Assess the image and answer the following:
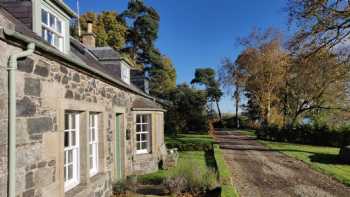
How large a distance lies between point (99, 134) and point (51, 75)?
3553mm

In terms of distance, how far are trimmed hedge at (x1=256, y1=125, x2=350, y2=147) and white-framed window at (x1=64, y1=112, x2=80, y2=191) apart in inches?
917

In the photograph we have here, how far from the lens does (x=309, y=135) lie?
26406mm

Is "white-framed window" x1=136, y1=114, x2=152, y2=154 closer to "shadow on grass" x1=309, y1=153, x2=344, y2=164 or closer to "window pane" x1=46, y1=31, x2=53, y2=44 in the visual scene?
"window pane" x1=46, y1=31, x2=53, y2=44

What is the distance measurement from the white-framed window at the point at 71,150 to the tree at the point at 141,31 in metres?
33.2

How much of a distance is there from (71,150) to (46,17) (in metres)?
3.18

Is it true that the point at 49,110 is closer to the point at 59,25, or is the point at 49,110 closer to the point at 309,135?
the point at 59,25

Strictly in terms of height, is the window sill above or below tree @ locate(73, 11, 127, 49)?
below

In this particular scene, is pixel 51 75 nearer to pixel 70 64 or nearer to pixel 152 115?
pixel 70 64

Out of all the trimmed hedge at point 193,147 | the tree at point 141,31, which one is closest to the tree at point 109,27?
the tree at point 141,31

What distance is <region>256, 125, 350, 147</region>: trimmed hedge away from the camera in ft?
80.4

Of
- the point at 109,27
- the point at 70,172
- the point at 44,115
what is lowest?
the point at 70,172

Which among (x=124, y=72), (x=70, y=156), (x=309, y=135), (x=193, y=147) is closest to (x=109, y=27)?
(x=193, y=147)

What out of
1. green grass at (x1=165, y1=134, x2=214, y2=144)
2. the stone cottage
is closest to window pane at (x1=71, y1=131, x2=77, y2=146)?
the stone cottage

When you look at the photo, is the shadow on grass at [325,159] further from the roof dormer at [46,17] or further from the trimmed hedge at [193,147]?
the roof dormer at [46,17]
